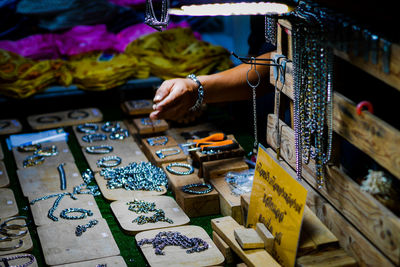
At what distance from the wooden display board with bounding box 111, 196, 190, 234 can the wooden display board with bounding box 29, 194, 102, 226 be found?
0.10 m

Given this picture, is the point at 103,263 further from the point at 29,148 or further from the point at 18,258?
the point at 29,148

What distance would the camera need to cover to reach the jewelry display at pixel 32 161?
9.29 feet

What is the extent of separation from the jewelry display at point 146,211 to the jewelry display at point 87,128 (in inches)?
43.1

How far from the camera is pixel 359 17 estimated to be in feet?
4.84

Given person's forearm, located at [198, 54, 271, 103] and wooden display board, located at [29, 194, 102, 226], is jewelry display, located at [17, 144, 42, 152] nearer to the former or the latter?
wooden display board, located at [29, 194, 102, 226]

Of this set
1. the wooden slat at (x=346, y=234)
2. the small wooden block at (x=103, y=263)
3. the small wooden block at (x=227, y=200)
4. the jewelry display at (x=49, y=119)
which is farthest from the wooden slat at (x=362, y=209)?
the jewelry display at (x=49, y=119)

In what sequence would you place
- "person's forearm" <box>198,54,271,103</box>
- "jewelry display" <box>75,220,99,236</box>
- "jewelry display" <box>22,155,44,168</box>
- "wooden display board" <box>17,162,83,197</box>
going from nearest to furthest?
"jewelry display" <box>75,220,99,236</box>, "person's forearm" <box>198,54,271,103</box>, "wooden display board" <box>17,162,83,197</box>, "jewelry display" <box>22,155,44,168</box>

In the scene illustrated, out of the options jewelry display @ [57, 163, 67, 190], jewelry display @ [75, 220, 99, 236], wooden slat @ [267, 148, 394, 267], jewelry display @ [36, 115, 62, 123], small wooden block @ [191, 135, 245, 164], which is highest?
wooden slat @ [267, 148, 394, 267]

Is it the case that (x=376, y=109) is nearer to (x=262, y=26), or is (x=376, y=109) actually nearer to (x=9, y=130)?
(x=262, y=26)

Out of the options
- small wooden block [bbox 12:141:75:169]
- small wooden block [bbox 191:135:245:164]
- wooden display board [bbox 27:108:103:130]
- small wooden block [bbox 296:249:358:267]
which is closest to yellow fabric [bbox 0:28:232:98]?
wooden display board [bbox 27:108:103:130]

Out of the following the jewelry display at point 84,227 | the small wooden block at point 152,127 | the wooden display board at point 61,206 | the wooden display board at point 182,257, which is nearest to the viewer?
the wooden display board at point 182,257

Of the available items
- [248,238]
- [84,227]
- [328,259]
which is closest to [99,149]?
[84,227]

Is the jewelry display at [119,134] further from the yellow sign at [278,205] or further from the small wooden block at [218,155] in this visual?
the yellow sign at [278,205]

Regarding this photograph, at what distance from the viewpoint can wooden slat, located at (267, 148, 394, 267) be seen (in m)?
1.50
